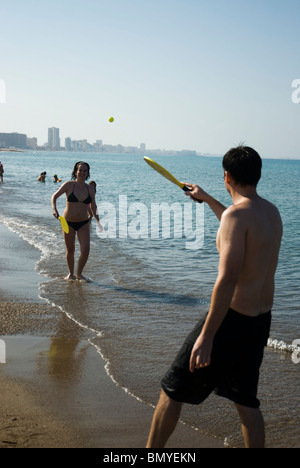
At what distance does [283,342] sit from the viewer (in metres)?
5.93

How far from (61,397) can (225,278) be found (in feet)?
7.07

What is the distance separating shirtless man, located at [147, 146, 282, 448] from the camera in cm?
278

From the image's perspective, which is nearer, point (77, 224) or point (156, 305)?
point (156, 305)

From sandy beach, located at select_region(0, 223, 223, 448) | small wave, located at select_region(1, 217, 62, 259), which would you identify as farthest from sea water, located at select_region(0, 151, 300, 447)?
sandy beach, located at select_region(0, 223, 223, 448)

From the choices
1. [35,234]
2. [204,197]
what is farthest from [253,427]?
[35,234]

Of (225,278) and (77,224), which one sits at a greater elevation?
(225,278)

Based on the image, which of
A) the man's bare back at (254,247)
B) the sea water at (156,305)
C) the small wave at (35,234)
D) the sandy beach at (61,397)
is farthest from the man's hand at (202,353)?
the small wave at (35,234)

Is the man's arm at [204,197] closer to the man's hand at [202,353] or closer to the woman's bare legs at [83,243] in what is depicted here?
the man's hand at [202,353]

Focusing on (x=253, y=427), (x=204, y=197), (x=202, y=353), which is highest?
(x=204, y=197)

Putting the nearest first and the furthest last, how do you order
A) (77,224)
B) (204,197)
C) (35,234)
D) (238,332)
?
(238,332), (204,197), (77,224), (35,234)

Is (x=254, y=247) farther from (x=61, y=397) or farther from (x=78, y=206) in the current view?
(x=78, y=206)

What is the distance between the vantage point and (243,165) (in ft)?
9.44
